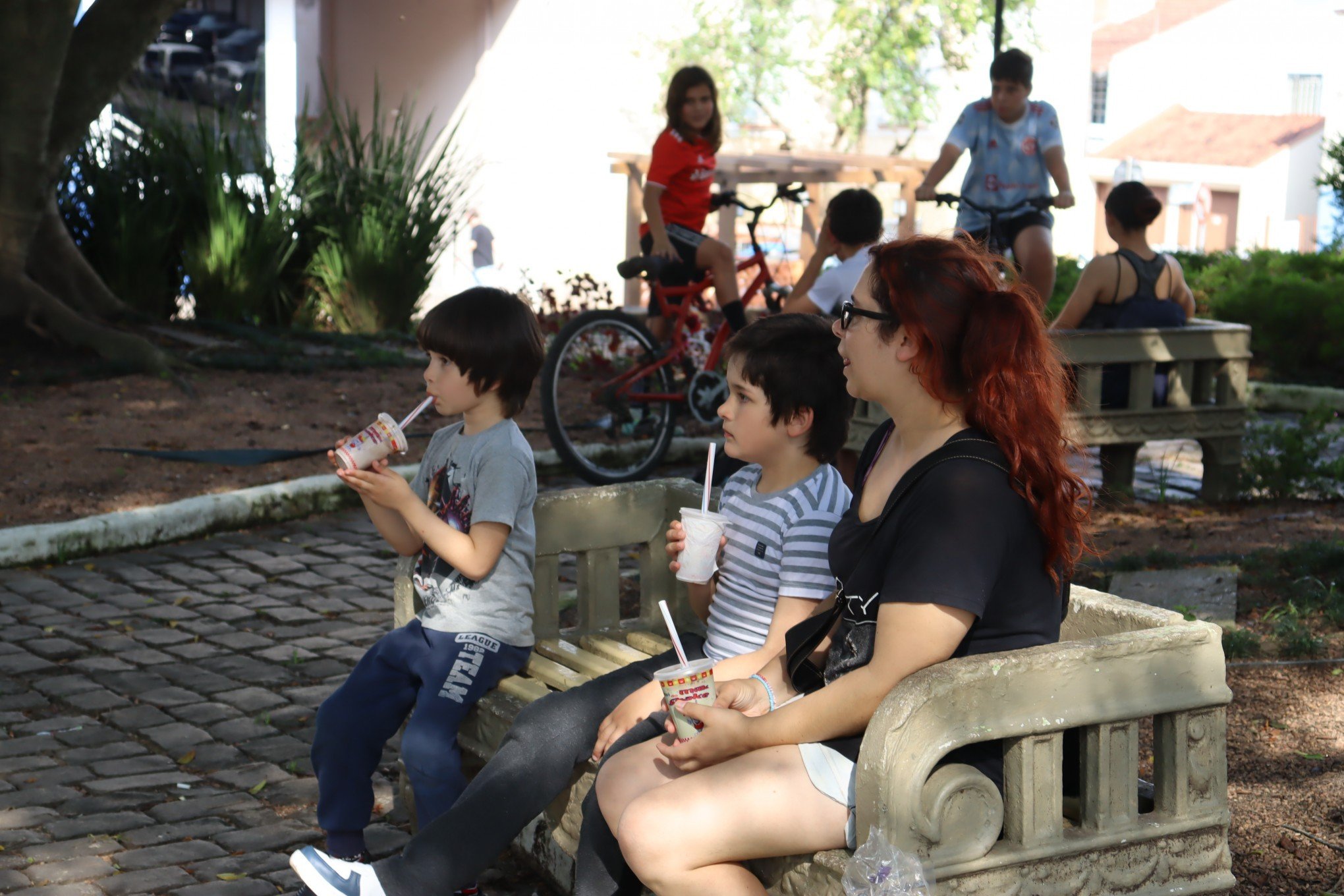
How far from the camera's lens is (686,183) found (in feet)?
25.8

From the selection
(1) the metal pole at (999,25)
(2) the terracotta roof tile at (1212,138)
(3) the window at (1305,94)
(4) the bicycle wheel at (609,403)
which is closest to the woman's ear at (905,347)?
(4) the bicycle wheel at (609,403)

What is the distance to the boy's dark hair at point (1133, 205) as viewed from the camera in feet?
21.3

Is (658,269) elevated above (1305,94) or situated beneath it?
situated beneath

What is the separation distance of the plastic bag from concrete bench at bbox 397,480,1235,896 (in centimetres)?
2

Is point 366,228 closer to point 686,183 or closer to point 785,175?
point 686,183

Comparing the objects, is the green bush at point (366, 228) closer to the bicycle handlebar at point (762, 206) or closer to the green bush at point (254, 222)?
the green bush at point (254, 222)

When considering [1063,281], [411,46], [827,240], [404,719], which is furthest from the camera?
[411,46]

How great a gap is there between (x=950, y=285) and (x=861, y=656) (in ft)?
2.07

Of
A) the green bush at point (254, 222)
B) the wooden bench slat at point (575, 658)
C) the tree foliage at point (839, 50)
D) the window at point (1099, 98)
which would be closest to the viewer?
the wooden bench slat at point (575, 658)

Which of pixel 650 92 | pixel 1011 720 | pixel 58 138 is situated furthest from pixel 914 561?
pixel 650 92

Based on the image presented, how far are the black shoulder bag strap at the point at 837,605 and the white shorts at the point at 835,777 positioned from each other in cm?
25

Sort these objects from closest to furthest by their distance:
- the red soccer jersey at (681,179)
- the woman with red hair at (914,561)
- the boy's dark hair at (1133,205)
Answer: the woman with red hair at (914,561), the boy's dark hair at (1133,205), the red soccer jersey at (681,179)

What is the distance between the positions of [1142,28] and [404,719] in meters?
58.6

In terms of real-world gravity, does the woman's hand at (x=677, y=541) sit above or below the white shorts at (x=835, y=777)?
above
